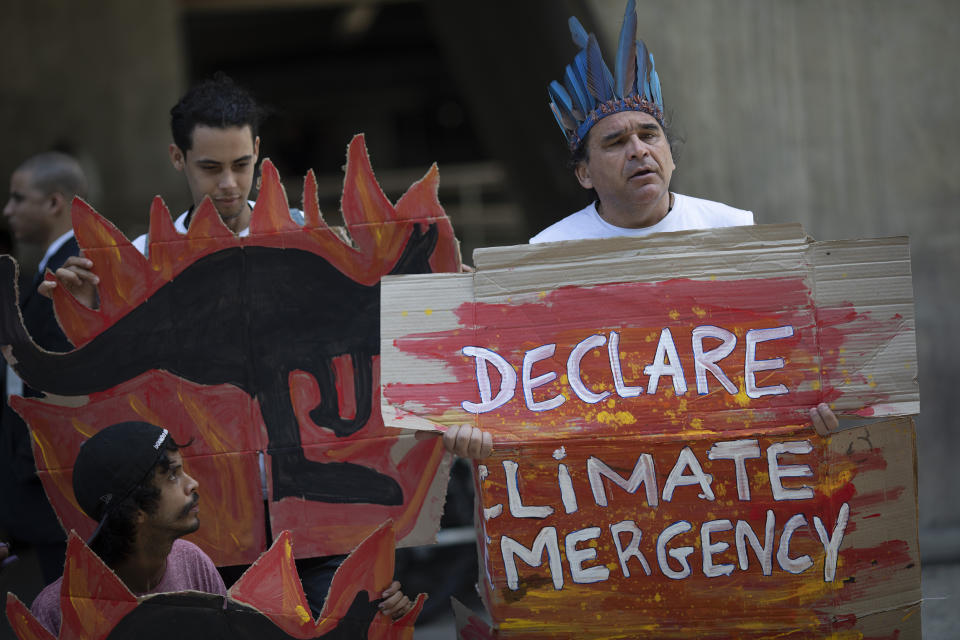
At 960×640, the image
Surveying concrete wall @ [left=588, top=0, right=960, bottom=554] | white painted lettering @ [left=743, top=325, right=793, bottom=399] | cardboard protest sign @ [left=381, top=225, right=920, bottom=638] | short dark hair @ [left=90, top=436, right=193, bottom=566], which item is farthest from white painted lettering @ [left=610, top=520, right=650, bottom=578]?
concrete wall @ [left=588, top=0, right=960, bottom=554]

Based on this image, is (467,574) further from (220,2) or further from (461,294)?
(220,2)

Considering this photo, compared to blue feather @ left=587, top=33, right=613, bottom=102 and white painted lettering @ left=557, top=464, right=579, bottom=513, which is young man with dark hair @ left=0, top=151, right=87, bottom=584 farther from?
blue feather @ left=587, top=33, right=613, bottom=102

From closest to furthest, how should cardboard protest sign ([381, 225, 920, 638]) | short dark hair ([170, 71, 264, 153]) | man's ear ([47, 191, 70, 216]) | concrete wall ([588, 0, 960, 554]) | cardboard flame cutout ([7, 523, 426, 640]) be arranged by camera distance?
cardboard flame cutout ([7, 523, 426, 640])
cardboard protest sign ([381, 225, 920, 638])
short dark hair ([170, 71, 264, 153])
man's ear ([47, 191, 70, 216])
concrete wall ([588, 0, 960, 554])

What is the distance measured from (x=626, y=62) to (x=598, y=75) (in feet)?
0.26

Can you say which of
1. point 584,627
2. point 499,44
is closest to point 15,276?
point 584,627

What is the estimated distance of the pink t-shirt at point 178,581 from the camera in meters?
2.19

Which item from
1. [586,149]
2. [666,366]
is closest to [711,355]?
[666,366]

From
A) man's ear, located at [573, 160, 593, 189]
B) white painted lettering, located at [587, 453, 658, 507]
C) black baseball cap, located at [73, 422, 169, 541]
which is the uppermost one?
man's ear, located at [573, 160, 593, 189]

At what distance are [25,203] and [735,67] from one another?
3.00m

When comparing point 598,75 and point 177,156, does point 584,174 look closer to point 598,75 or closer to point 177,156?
point 598,75

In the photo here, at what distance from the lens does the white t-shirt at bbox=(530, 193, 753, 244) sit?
2.62 metres

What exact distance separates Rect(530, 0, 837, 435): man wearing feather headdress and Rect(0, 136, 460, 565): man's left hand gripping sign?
41 cm

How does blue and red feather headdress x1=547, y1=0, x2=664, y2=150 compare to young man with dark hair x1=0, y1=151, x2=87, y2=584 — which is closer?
blue and red feather headdress x1=547, y1=0, x2=664, y2=150

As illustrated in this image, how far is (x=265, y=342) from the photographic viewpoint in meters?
2.69
